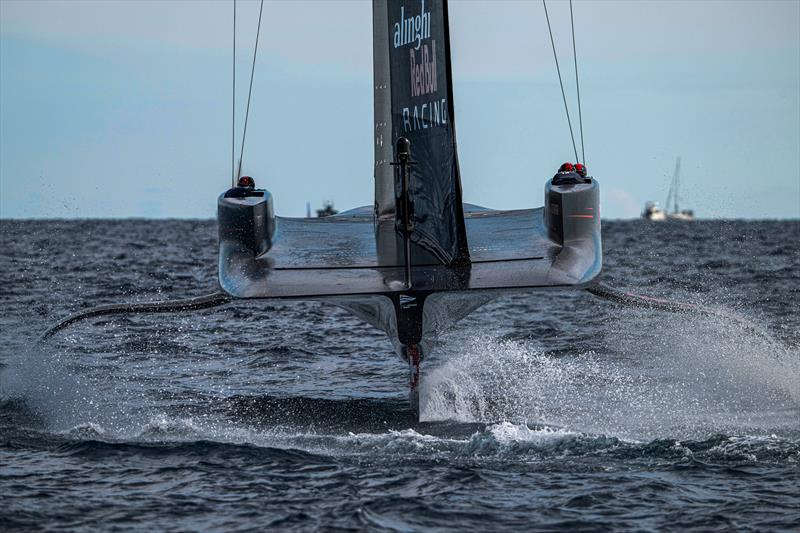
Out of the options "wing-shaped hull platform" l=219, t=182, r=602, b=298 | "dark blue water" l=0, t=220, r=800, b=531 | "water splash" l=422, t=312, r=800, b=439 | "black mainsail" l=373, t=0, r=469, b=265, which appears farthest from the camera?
"water splash" l=422, t=312, r=800, b=439

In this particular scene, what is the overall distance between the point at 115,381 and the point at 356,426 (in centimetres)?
323

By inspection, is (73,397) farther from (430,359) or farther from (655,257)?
(655,257)

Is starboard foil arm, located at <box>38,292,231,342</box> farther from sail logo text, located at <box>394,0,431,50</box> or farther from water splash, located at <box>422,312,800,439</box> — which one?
sail logo text, located at <box>394,0,431,50</box>

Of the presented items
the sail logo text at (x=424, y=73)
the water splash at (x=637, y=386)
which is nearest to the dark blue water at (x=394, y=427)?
the water splash at (x=637, y=386)

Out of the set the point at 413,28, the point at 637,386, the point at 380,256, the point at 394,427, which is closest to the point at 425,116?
the point at 413,28

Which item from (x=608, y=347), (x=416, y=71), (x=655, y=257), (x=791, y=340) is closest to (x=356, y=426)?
→ (x=416, y=71)

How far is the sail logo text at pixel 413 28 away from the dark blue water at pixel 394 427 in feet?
9.44

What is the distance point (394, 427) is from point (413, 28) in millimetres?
2986

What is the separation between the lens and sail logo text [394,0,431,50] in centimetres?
866

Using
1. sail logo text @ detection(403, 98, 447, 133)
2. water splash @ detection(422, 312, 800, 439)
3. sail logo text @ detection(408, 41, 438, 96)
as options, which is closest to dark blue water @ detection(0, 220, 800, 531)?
water splash @ detection(422, 312, 800, 439)

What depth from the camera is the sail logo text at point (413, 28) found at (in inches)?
341

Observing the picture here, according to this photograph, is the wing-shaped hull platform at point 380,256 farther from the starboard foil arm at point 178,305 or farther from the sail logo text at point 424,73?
the sail logo text at point 424,73

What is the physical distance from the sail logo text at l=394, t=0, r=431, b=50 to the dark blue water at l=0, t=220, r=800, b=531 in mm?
2877

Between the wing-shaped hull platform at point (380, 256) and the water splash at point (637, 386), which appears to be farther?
the water splash at point (637, 386)
